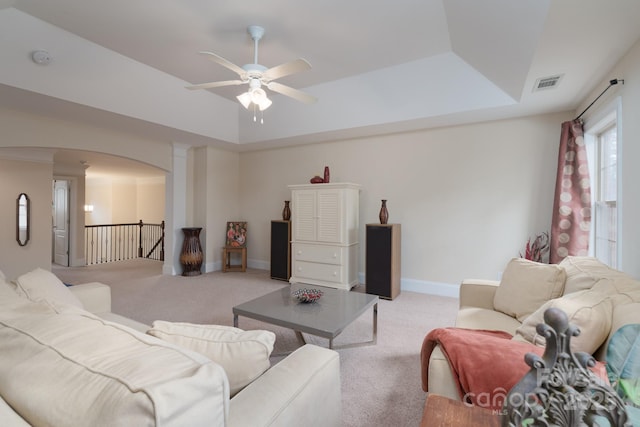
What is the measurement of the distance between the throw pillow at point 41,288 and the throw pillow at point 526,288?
9.13 ft

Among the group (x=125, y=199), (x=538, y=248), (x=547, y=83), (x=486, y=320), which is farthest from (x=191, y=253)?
(x=125, y=199)

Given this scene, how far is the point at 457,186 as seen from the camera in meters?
4.12

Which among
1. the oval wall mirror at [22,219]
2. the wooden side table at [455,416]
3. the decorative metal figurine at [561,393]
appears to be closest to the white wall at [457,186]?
the wooden side table at [455,416]

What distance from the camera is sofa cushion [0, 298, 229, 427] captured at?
1.87 feet

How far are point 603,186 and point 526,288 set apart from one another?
1.96 m

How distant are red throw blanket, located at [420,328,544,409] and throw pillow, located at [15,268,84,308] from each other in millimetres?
1923

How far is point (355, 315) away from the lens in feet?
7.69

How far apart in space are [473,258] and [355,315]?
2476mm

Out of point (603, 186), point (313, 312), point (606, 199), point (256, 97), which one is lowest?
point (313, 312)

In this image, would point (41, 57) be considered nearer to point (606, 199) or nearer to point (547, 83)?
point (547, 83)

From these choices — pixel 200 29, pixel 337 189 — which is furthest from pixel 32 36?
pixel 337 189

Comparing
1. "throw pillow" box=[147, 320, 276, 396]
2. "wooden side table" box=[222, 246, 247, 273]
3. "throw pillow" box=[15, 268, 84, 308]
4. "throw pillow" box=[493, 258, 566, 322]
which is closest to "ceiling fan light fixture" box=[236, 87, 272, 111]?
"throw pillow" box=[15, 268, 84, 308]

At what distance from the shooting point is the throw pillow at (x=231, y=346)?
0.96m

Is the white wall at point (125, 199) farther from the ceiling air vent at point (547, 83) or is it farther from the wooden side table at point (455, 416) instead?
the wooden side table at point (455, 416)
